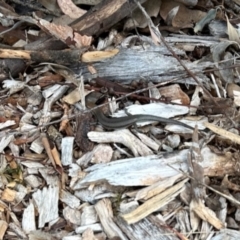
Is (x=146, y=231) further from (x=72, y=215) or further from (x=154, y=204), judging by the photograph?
(x=72, y=215)

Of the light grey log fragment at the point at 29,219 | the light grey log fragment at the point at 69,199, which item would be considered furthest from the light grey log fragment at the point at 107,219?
the light grey log fragment at the point at 29,219

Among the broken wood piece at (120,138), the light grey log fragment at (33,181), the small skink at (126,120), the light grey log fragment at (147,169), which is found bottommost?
the light grey log fragment at (33,181)

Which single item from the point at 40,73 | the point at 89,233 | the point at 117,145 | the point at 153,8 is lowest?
the point at 89,233

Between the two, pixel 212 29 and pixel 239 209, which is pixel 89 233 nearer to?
pixel 239 209

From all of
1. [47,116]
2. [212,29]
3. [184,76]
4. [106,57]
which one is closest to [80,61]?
[106,57]

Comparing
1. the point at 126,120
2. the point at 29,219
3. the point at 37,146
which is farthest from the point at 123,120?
the point at 29,219

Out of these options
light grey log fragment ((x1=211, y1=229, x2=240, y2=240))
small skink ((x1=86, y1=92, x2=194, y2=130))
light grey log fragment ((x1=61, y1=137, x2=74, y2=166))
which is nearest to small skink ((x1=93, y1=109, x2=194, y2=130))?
small skink ((x1=86, y1=92, x2=194, y2=130))

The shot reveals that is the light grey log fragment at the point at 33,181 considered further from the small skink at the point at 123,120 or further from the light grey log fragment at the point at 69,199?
the small skink at the point at 123,120
